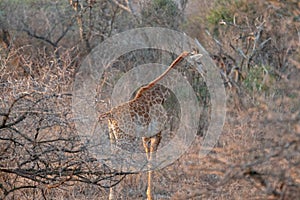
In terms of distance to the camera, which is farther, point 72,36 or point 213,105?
point 72,36

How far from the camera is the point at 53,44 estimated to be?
676 inches

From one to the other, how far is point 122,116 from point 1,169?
111 inches

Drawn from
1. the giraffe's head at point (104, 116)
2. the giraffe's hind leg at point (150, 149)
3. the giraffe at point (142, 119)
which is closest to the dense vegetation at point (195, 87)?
the giraffe's hind leg at point (150, 149)

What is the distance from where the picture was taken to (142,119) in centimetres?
779

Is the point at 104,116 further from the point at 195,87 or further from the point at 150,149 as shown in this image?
the point at 195,87

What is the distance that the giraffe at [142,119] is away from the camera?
7.68m

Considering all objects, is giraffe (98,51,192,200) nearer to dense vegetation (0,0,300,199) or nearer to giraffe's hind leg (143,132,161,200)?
giraffe's hind leg (143,132,161,200)

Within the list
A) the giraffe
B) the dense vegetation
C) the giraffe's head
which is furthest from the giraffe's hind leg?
the giraffe's head

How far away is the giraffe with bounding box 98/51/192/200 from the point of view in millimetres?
7676

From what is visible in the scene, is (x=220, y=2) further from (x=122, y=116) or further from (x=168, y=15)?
(x=122, y=116)

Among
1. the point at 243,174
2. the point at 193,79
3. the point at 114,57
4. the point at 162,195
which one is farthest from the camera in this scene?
the point at 114,57

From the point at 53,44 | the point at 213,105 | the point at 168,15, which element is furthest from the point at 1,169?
the point at 53,44

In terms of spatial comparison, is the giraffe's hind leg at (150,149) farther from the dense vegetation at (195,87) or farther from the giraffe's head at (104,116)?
the giraffe's head at (104,116)

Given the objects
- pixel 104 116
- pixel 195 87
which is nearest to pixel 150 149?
pixel 104 116
